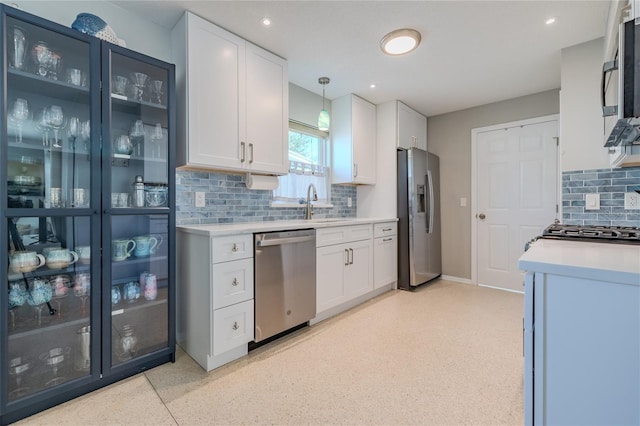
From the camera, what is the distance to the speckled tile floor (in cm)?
148

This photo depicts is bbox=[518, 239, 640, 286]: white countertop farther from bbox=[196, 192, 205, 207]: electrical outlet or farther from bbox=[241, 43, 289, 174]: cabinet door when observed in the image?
bbox=[196, 192, 205, 207]: electrical outlet

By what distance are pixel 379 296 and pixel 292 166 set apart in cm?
184

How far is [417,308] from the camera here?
3.03 metres

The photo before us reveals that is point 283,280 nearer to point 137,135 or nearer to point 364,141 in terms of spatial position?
point 137,135

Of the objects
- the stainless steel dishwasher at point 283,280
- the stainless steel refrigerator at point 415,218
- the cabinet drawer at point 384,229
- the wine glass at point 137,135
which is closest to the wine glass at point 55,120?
the wine glass at point 137,135

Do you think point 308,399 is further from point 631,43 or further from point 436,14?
point 436,14

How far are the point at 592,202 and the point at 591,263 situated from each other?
1.95 m

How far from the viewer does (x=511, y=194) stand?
3670mm

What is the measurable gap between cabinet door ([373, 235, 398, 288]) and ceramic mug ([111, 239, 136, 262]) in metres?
2.34

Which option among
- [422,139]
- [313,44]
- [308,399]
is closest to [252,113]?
[313,44]

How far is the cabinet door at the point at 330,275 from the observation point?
2604 millimetres

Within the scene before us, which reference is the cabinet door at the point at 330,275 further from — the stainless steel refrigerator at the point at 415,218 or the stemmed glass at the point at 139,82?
the stemmed glass at the point at 139,82

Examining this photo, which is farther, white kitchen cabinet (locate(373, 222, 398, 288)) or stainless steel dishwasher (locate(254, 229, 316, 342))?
white kitchen cabinet (locate(373, 222, 398, 288))

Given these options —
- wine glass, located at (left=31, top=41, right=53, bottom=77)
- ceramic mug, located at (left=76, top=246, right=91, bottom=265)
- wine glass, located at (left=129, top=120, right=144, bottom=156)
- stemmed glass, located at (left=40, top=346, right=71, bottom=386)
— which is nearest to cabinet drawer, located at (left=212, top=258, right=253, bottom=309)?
ceramic mug, located at (left=76, top=246, right=91, bottom=265)
